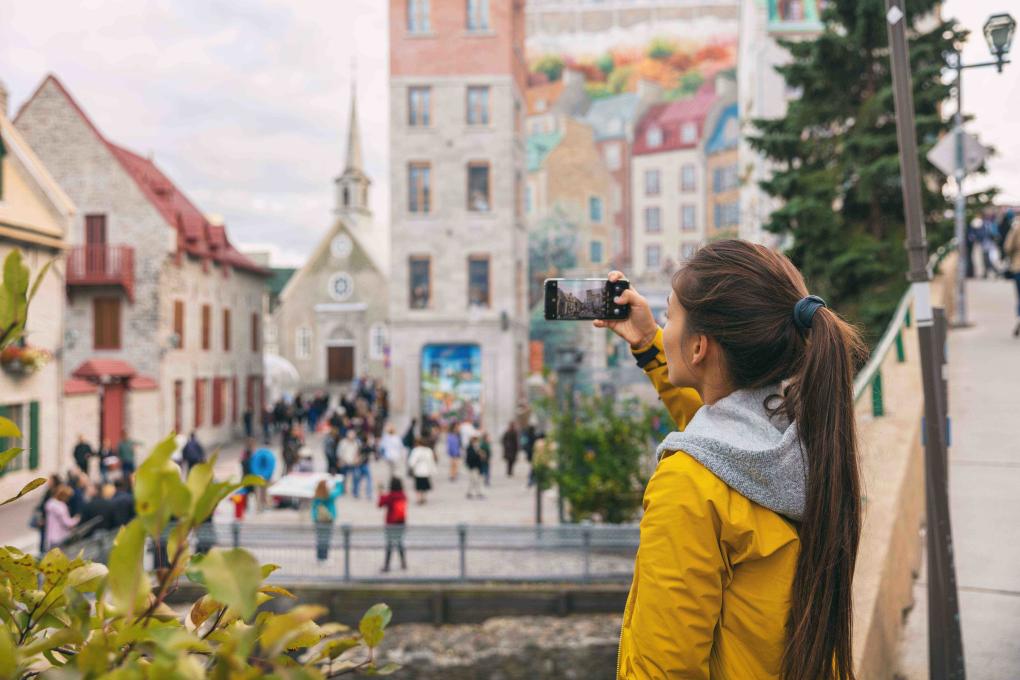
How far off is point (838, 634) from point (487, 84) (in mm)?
32473

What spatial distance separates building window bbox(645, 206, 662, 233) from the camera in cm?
5166

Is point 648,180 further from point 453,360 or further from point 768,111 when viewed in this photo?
point 453,360

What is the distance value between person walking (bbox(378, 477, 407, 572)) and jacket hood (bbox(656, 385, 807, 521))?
1200 centimetres

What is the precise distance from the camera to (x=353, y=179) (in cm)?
7150

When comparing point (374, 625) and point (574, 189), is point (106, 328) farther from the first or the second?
point (374, 625)

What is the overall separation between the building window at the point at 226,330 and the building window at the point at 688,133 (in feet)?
93.2

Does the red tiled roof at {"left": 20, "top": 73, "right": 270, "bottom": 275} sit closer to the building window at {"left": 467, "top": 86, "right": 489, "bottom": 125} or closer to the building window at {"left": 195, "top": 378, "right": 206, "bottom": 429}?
the building window at {"left": 195, "top": 378, "right": 206, "bottom": 429}

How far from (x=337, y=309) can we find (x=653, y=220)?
19560 millimetres

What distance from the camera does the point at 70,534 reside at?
1196 cm

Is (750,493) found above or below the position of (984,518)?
above

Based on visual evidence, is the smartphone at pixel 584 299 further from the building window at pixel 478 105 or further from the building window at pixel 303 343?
the building window at pixel 303 343

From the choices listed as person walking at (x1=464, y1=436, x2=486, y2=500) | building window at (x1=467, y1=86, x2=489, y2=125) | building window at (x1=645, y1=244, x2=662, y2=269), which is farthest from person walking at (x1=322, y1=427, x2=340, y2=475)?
building window at (x1=645, y1=244, x2=662, y2=269)

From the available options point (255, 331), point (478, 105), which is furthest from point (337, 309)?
point (478, 105)

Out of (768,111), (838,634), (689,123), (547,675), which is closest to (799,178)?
(547,675)
